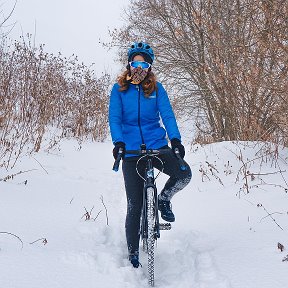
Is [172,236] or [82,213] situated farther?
[82,213]

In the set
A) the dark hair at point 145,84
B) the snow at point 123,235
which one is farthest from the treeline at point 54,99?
the dark hair at point 145,84

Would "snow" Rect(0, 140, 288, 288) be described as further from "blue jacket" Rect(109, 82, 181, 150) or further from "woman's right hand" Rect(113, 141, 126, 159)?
"blue jacket" Rect(109, 82, 181, 150)

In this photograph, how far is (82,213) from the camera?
462 cm

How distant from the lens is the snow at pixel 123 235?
2965 mm

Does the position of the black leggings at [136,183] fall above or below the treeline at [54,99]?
below

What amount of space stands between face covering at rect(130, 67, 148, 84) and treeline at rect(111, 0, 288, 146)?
211 centimetres

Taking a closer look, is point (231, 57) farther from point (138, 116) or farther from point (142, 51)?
point (138, 116)

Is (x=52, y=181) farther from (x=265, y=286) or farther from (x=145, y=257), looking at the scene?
(x=265, y=286)

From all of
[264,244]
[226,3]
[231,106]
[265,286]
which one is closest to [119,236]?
[264,244]

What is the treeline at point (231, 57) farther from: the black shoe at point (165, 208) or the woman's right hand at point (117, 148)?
the woman's right hand at point (117, 148)

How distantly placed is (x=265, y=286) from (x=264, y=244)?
0.75m

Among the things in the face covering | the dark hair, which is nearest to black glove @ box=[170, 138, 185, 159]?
the dark hair

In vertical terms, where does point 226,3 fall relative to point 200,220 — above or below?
above

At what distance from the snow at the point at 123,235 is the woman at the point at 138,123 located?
16.5 inches
